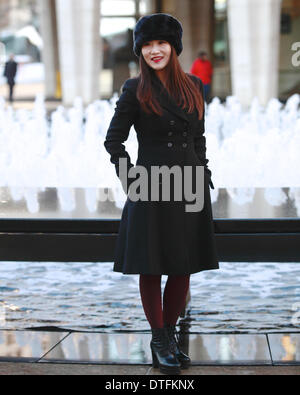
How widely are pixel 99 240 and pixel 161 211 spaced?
4.82ft

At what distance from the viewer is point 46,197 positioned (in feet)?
23.6

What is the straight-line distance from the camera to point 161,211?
4.31 metres

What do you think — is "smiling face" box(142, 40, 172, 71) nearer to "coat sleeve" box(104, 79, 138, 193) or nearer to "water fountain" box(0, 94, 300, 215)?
"coat sleeve" box(104, 79, 138, 193)

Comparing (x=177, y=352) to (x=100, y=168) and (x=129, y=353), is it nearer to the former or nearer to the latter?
(x=129, y=353)

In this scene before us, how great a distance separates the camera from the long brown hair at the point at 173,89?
429cm

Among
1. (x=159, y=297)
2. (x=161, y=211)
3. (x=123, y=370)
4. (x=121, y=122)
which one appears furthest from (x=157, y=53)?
(x=123, y=370)

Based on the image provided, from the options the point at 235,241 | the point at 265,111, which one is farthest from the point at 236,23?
the point at 235,241

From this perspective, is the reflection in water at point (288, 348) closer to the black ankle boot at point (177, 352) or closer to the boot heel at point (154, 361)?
the black ankle boot at point (177, 352)

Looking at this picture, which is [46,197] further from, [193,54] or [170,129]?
[193,54]

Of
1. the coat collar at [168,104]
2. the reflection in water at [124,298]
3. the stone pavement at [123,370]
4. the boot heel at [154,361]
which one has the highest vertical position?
the coat collar at [168,104]

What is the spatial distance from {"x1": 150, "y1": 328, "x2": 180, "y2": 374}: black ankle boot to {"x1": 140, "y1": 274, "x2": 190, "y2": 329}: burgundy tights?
0.05 meters

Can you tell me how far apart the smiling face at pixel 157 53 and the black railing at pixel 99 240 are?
1.68m

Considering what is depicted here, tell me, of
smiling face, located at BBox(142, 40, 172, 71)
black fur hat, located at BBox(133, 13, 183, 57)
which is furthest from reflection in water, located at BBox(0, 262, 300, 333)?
black fur hat, located at BBox(133, 13, 183, 57)
